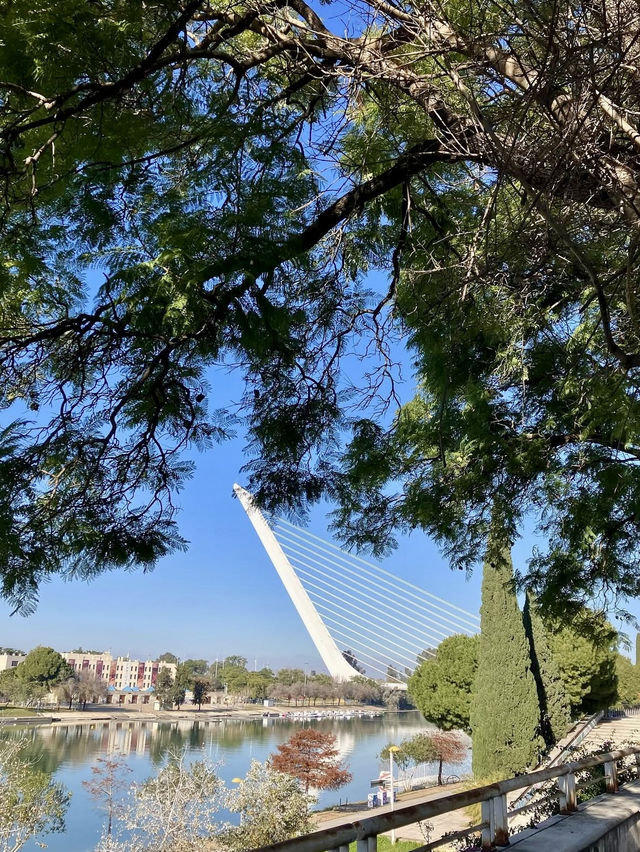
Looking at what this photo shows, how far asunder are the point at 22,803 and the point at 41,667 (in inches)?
1204

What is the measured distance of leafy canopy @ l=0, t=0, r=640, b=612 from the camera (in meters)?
1.68

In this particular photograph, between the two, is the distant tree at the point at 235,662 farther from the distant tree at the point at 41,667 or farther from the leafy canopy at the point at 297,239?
the leafy canopy at the point at 297,239

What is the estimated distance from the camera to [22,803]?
12.7 meters

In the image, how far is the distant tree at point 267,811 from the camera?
12516 millimetres

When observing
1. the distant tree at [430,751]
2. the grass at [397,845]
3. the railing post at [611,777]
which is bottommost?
the distant tree at [430,751]

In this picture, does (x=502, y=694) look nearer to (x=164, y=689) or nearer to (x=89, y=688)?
(x=89, y=688)

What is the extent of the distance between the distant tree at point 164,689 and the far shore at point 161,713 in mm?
873

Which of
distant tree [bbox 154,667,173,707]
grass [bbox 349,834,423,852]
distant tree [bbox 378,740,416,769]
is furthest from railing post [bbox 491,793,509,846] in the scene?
distant tree [bbox 154,667,173,707]

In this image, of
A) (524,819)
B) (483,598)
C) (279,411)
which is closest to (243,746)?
(483,598)

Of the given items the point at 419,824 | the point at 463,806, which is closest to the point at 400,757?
the point at 419,824

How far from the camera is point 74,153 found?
6.07 ft

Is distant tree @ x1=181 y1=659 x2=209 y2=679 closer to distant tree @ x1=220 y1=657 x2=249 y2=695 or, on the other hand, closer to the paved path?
distant tree @ x1=220 y1=657 x2=249 y2=695

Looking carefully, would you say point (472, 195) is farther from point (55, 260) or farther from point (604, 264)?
point (55, 260)

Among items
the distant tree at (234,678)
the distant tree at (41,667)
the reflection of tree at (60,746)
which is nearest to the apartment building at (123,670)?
the distant tree at (234,678)
